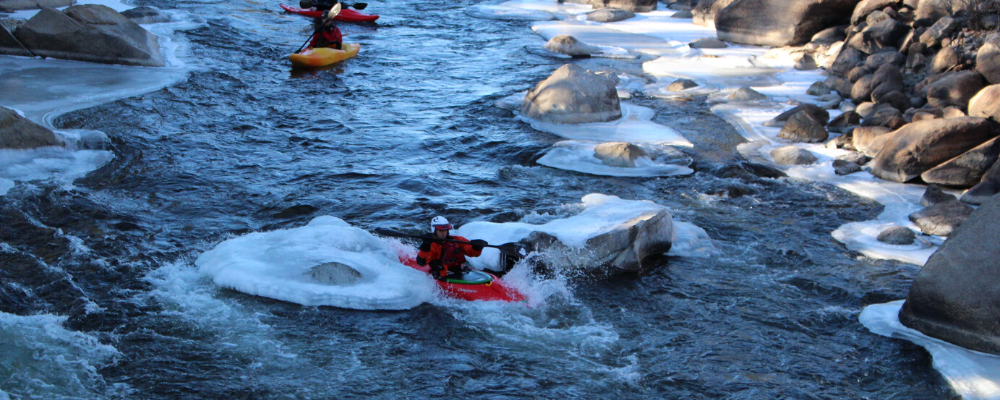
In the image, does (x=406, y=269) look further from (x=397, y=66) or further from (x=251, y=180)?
(x=397, y=66)

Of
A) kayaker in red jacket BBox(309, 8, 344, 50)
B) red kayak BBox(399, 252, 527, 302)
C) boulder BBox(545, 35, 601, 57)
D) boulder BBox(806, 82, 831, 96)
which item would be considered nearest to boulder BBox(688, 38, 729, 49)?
boulder BBox(545, 35, 601, 57)

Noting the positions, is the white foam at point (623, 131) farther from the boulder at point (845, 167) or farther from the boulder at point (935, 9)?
the boulder at point (935, 9)

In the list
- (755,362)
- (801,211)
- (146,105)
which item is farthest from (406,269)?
(146,105)

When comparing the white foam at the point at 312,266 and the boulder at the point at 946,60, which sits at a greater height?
the boulder at the point at 946,60

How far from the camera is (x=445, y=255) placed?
6164 millimetres

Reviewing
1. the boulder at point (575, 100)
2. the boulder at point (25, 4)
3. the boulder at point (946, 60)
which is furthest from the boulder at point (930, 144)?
the boulder at point (25, 4)

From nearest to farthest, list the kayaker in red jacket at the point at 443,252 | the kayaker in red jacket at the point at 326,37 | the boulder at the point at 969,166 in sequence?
the kayaker in red jacket at the point at 443,252
the boulder at the point at 969,166
the kayaker in red jacket at the point at 326,37

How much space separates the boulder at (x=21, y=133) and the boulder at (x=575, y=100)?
21.3 feet

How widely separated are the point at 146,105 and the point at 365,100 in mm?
3424

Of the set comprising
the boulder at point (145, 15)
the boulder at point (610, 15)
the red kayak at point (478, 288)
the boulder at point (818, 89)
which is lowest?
the red kayak at point (478, 288)

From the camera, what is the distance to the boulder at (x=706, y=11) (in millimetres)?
17594

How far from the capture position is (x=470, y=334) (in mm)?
5555

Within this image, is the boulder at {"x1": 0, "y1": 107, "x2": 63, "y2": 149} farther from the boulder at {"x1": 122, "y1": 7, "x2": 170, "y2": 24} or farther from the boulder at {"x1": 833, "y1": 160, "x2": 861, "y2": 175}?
the boulder at {"x1": 833, "y1": 160, "x2": 861, "y2": 175}

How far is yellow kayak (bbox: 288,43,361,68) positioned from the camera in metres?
14.4
